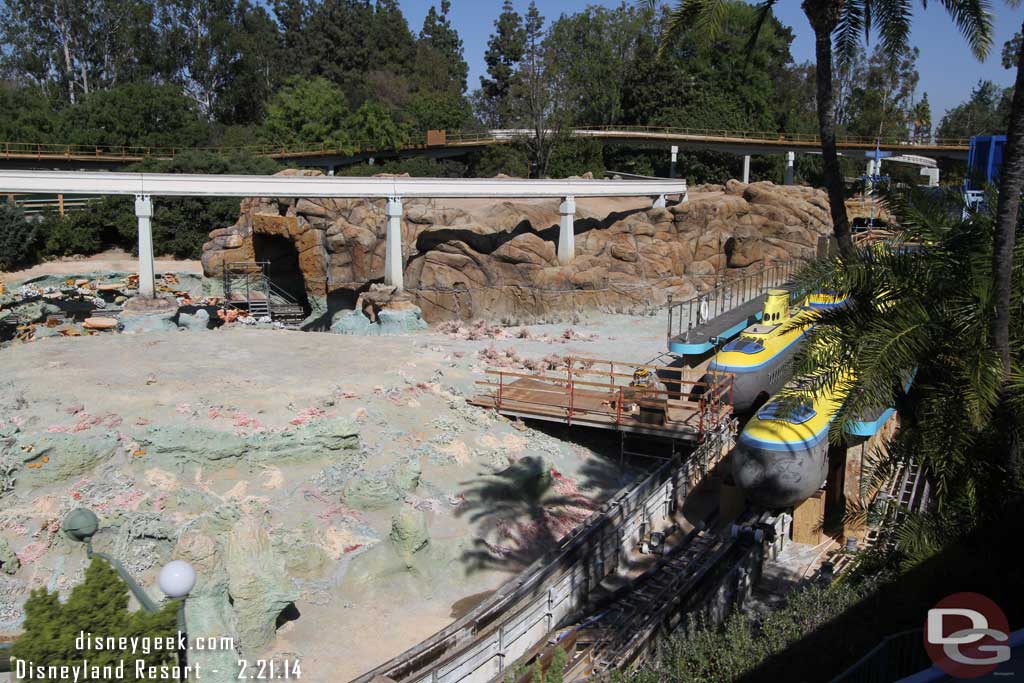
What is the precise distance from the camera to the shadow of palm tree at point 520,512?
15.4 m

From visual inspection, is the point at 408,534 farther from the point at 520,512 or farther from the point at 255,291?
the point at 255,291

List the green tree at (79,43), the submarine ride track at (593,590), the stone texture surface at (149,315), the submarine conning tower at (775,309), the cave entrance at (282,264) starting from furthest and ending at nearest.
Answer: the green tree at (79,43)
the cave entrance at (282,264)
the stone texture surface at (149,315)
the submarine conning tower at (775,309)
the submarine ride track at (593,590)

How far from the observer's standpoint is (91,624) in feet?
24.2

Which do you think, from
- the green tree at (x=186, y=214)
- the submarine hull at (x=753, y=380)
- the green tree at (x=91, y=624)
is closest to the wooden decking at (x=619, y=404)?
the submarine hull at (x=753, y=380)

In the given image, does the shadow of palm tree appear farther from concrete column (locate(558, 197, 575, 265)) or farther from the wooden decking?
concrete column (locate(558, 197, 575, 265))

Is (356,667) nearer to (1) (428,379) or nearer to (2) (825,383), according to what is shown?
(2) (825,383)

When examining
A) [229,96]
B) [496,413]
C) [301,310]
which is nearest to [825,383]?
[496,413]

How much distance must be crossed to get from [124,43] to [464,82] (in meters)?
33.8

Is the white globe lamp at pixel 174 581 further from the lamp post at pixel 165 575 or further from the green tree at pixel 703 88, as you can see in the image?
the green tree at pixel 703 88

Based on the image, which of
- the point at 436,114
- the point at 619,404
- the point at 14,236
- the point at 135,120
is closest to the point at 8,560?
the point at 619,404

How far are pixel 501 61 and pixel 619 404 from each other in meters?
73.3

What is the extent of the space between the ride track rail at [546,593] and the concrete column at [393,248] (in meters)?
17.8

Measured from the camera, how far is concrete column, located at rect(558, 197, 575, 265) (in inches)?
1528

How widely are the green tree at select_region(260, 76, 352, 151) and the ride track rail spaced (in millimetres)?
45843
